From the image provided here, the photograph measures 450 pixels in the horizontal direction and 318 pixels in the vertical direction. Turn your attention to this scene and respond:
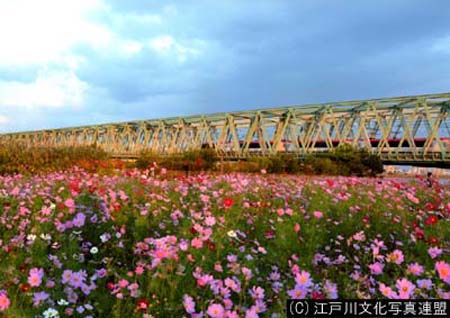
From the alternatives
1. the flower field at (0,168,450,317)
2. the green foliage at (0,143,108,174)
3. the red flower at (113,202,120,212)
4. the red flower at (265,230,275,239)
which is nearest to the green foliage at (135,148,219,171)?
the green foliage at (0,143,108,174)

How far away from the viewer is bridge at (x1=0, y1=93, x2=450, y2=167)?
41.0m

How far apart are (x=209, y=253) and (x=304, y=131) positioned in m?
50.6

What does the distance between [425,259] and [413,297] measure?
144 centimetres

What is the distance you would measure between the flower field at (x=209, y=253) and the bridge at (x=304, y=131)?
26613 millimetres

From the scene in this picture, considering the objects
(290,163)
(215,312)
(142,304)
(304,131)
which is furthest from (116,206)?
(304,131)

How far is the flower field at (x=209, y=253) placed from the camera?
90.8 inches

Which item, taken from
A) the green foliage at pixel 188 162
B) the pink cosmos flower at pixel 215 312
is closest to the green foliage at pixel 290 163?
the green foliage at pixel 188 162

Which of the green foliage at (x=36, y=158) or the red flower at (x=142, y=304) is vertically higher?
the green foliage at (x=36, y=158)

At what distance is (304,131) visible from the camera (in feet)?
171

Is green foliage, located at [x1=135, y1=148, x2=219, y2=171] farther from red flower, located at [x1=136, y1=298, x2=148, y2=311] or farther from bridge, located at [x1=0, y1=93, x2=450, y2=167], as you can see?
red flower, located at [x1=136, y1=298, x2=148, y2=311]

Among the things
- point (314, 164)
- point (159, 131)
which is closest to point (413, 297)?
point (314, 164)

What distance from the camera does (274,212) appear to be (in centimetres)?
471

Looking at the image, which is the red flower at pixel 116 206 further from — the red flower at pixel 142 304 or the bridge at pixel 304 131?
the bridge at pixel 304 131

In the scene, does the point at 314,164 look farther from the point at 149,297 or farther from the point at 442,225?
the point at 149,297
